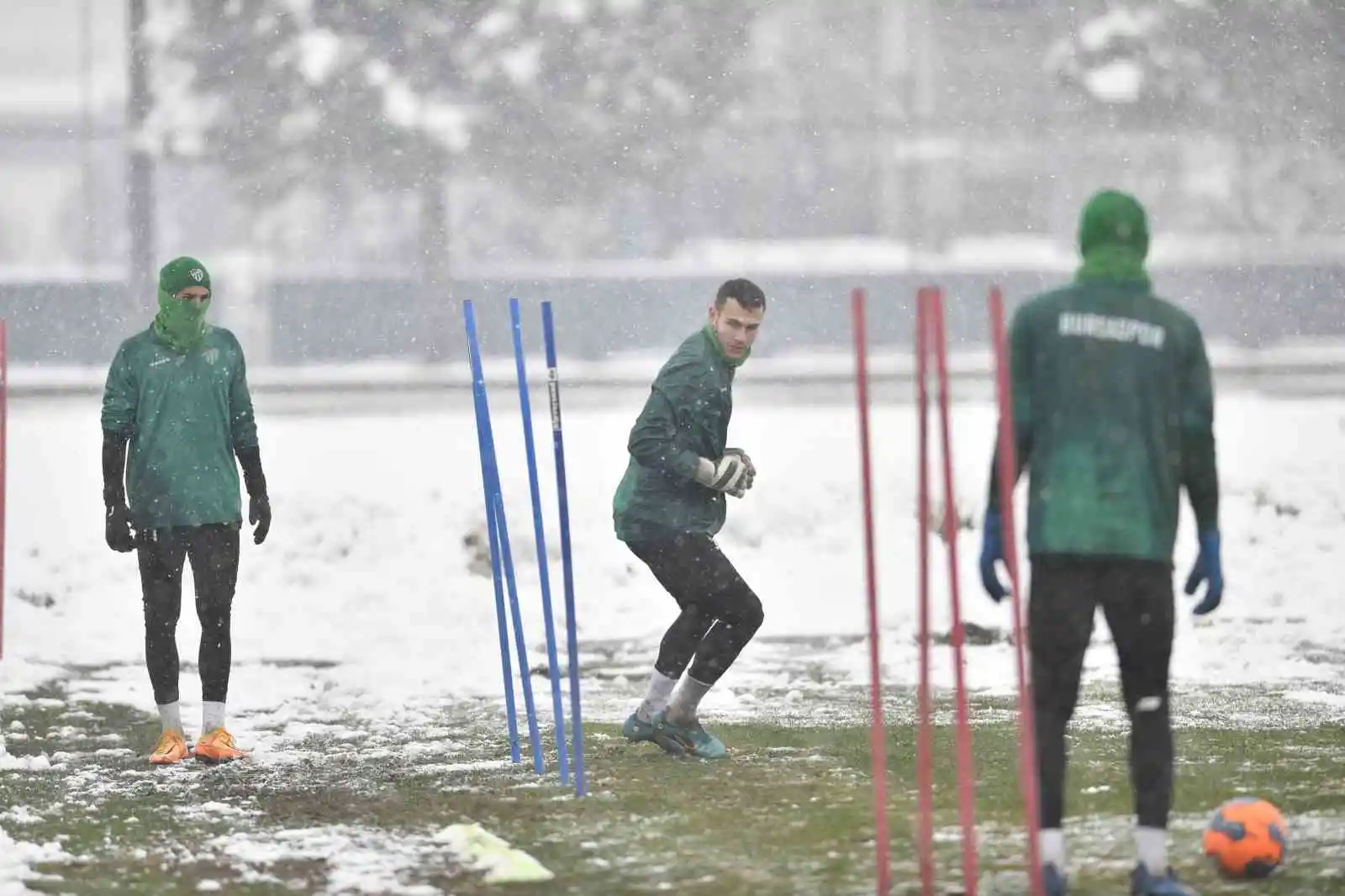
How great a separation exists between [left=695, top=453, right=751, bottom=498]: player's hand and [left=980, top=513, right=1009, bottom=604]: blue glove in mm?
1962

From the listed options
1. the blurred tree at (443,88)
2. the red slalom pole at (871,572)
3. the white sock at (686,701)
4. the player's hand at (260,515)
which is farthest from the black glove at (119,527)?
the blurred tree at (443,88)

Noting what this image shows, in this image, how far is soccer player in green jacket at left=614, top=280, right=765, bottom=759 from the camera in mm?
6953

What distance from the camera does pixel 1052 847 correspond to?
4.94 metres

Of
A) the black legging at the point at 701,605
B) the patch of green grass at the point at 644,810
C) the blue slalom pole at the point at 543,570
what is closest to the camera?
the patch of green grass at the point at 644,810

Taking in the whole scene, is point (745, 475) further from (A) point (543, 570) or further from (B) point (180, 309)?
(B) point (180, 309)

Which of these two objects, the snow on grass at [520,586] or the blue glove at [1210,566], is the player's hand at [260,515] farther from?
the blue glove at [1210,566]

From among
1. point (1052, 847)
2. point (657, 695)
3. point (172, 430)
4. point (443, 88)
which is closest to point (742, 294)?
point (657, 695)

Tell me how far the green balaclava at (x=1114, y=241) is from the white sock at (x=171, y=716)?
3966mm

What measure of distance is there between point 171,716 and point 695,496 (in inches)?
82.3

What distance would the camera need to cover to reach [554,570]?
12.4m

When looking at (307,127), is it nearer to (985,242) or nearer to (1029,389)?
(985,242)

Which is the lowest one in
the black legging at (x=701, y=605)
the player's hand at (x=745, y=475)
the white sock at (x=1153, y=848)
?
the white sock at (x=1153, y=848)

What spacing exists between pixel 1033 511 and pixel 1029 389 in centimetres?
30

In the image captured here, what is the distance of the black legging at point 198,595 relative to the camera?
24.0ft
